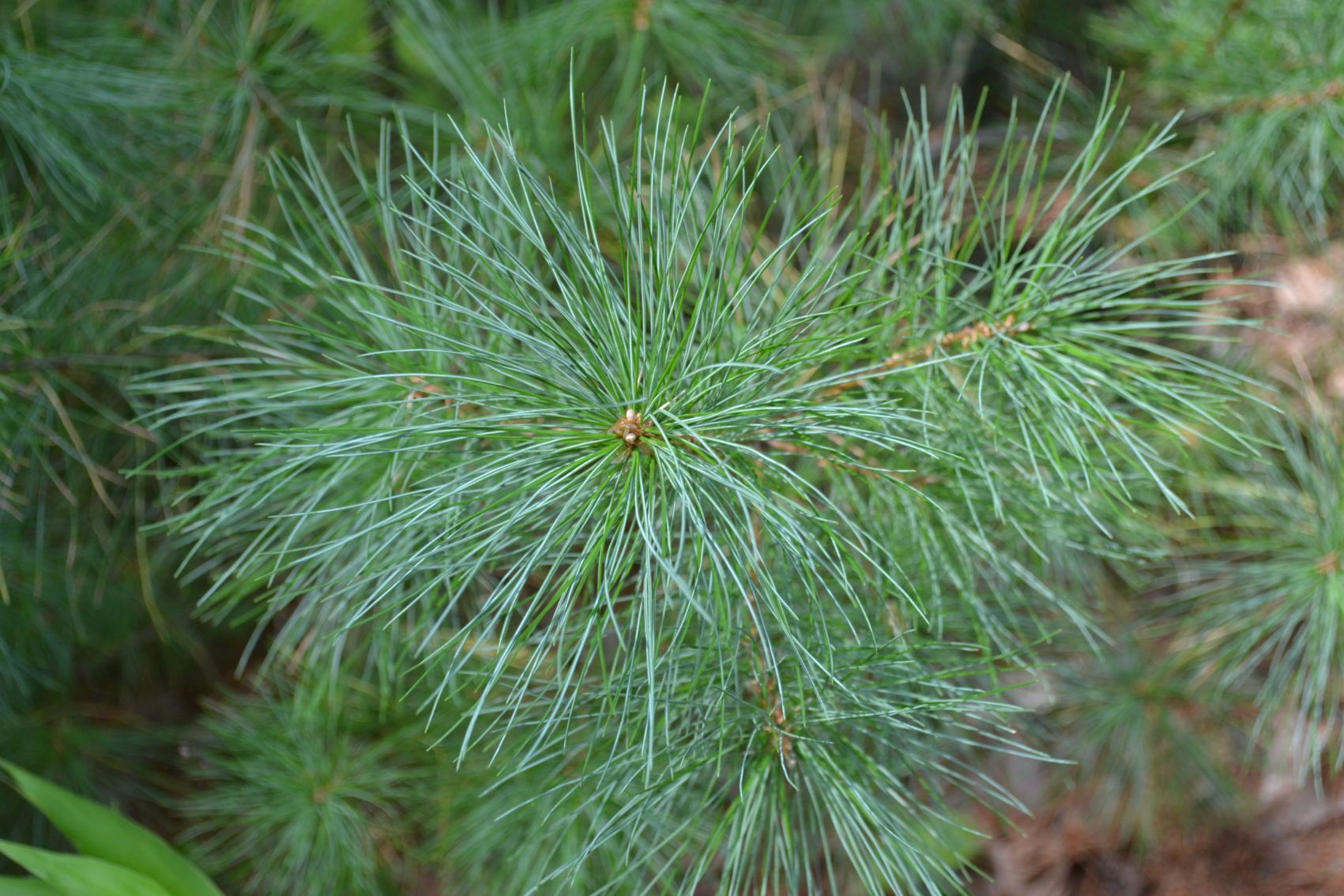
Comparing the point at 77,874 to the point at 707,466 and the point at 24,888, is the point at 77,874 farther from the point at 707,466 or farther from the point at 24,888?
the point at 707,466

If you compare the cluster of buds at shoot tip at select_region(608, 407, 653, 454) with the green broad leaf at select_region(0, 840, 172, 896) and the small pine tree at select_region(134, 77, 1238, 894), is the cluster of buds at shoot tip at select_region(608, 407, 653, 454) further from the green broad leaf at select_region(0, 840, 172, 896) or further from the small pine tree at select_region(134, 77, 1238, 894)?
the green broad leaf at select_region(0, 840, 172, 896)

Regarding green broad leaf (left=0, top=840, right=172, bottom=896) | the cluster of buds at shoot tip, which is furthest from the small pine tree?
green broad leaf (left=0, top=840, right=172, bottom=896)

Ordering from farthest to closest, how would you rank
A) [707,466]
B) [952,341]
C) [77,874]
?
[77,874]
[952,341]
[707,466]

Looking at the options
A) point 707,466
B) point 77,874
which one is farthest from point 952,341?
point 77,874

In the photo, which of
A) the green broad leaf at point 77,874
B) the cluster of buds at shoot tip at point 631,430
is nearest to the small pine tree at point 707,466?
the cluster of buds at shoot tip at point 631,430

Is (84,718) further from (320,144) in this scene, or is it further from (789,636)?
(789,636)

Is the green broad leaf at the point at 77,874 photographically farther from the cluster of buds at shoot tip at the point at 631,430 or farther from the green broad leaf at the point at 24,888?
the cluster of buds at shoot tip at the point at 631,430
